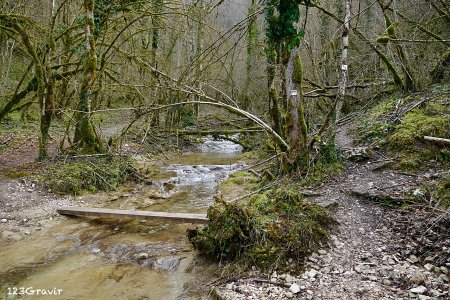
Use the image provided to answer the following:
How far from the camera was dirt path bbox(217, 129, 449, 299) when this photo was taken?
352 cm

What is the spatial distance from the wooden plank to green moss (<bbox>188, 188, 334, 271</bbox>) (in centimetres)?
81

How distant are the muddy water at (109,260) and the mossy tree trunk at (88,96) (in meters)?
1.98

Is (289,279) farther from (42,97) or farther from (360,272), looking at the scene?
(42,97)

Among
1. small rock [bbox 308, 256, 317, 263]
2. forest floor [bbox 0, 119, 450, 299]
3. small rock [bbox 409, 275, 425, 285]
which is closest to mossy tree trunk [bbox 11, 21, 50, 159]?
forest floor [bbox 0, 119, 450, 299]

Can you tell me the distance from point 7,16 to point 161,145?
713 cm

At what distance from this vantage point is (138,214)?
6.44 m

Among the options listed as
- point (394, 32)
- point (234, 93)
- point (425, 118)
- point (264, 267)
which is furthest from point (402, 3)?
point (264, 267)

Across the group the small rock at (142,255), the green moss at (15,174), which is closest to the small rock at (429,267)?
the small rock at (142,255)

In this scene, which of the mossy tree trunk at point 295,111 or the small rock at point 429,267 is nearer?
the small rock at point 429,267

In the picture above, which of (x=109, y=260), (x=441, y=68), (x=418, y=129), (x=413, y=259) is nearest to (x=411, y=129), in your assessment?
(x=418, y=129)

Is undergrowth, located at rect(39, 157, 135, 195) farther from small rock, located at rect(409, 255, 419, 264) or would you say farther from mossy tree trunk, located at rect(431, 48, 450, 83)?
mossy tree trunk, located at rect(431, 48, 450, 83)

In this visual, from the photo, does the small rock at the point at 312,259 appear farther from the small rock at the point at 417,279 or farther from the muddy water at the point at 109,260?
the muddy water at the point at 109,260

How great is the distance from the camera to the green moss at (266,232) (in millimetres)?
4250

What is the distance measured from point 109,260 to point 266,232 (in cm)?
234
